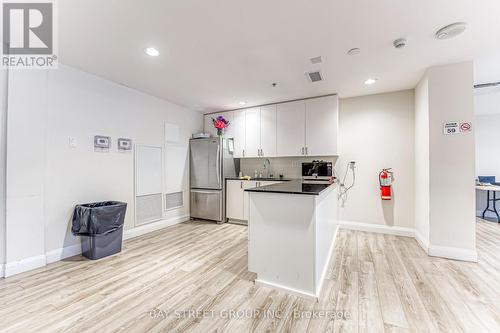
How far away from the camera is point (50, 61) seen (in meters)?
2.67

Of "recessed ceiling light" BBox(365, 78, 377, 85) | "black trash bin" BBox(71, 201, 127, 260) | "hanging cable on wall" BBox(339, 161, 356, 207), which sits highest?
"recessed ceiling light" BBox(365, 78, 377, 85)

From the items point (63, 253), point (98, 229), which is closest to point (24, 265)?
point (63, 253)

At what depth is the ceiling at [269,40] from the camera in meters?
1.79

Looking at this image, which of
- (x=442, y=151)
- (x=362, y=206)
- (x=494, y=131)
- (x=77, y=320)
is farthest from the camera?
(x=494, y=131)

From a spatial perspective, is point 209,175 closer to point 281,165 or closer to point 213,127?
point 213,127

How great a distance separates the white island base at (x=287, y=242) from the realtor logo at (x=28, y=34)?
2573 mm

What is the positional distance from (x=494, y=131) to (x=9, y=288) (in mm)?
9433

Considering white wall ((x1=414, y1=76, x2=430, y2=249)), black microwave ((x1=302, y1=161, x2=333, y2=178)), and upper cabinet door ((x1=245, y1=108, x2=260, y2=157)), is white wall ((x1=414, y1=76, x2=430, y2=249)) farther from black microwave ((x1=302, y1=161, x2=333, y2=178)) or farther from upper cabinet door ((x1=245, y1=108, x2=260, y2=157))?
upper cabinet door ((x1=245, y1=108, x2=260, y2=157))

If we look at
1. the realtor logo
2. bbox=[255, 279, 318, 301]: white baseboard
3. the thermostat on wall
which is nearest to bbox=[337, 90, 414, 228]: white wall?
bbox=[255, 279, 318, 301]: white baseboard

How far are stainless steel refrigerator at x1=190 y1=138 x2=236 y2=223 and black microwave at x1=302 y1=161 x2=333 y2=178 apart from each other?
1.70 meters

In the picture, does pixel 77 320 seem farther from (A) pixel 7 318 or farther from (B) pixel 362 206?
(B) pixel 362 206

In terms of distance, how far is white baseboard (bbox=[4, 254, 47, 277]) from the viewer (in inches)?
91.7

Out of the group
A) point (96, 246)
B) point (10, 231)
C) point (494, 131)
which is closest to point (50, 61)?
point (10, 231)

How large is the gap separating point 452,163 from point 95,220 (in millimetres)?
4751
